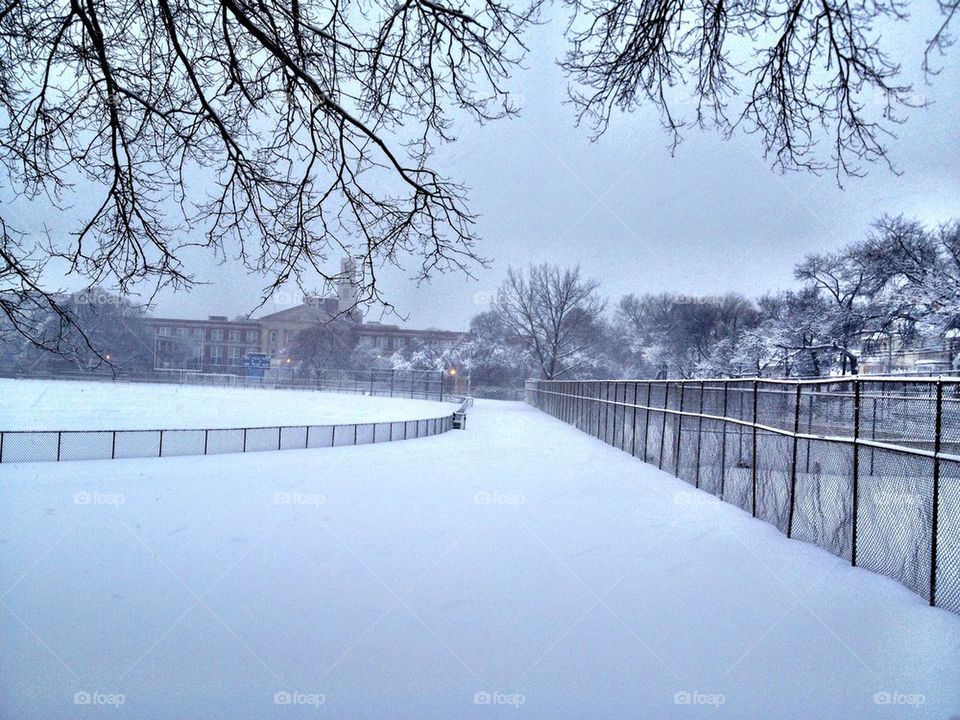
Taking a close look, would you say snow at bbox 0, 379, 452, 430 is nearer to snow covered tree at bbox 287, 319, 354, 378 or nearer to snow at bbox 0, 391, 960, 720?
snow covered tree at bbox 287, 319, 354, 378

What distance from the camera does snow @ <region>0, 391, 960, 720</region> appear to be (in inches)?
196

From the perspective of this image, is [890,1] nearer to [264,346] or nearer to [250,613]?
[250,613]

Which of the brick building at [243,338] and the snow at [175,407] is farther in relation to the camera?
the brick building at [243,338]

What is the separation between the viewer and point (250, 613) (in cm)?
665

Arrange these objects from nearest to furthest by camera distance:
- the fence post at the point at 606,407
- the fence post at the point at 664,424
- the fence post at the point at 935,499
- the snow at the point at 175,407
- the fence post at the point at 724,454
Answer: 1. the fence post at the point at 935,499
2. the fence post at the point at 724,454
3. the fence post at the point at 664,424
4. the fence post at the point at 606,407
5. the snow at the point at 175,407

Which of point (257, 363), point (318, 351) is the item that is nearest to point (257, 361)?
point (257, 363)

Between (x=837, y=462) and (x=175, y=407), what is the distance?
49.2 meters

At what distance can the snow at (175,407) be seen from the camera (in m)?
39.0

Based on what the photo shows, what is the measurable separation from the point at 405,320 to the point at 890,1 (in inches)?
190

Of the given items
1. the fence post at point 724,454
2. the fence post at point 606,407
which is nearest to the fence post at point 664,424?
the fence post at point 724,454

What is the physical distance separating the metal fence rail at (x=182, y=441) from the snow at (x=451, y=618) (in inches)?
456

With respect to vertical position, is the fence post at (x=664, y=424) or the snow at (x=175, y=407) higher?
the fence post at (x=664, y=424)

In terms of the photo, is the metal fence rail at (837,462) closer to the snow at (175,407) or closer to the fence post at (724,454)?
the fence post at (724,454)

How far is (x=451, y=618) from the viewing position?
6.57 m
